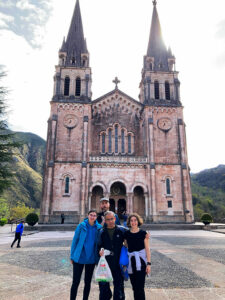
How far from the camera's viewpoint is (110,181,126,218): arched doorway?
28688mm

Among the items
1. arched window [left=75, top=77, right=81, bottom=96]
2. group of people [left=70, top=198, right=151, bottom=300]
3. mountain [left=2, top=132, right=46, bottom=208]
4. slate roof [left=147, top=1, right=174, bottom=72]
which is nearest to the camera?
group of people [left=70, top=198, right=151, bottom=300]

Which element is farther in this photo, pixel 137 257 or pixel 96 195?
pixel 96 195

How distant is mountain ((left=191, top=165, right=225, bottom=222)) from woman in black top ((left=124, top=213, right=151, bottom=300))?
188ft

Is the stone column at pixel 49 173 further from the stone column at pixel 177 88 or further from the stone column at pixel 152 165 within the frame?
the stone column at pixel 177 88

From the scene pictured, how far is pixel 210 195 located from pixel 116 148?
63547 mm

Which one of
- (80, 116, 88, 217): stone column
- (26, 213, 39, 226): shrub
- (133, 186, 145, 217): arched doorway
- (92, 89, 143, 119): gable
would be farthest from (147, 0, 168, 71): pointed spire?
(26, 213, 39, 226): shrub

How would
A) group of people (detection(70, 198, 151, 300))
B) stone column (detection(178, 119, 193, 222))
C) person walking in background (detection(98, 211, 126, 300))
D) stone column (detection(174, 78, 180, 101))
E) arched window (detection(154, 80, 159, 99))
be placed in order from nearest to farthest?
group of people (detection(70, 198, 151, 300)) < person walking in background (detection(98, 211, 126, 300)) < stone column (detection(178, 119, 193, 222)) < stone column (detection(174, 78, 180, 101)) < arched window (detection(154, 80, 159, 99))

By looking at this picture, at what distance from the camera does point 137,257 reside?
3.96 metres

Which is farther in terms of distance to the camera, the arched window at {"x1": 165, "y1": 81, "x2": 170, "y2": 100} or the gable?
the arched window at {"x1": 165, "y1": 81, "x2": 170, "y2": 100}

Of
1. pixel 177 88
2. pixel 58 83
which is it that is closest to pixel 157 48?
pixel 177 88

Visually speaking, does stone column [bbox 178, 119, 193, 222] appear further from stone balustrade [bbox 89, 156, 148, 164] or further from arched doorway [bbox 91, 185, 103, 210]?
arched doorway [bbox 91, 185, 103, 210]

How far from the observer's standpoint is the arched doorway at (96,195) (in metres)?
28.3

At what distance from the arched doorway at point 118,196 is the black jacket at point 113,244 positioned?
24739 mm

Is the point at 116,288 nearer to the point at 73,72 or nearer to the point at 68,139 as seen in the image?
the point at 68,139
